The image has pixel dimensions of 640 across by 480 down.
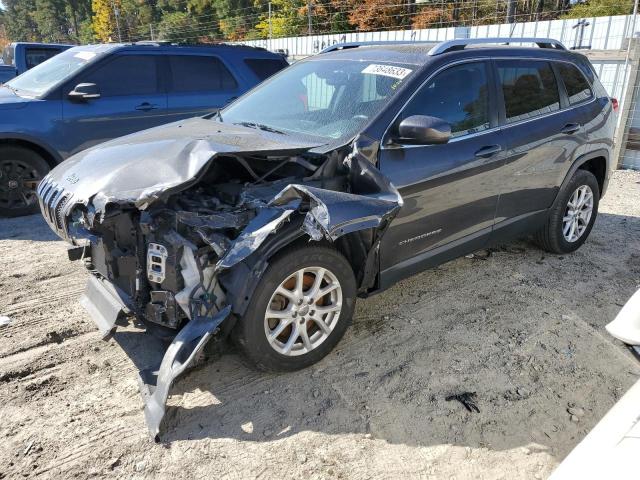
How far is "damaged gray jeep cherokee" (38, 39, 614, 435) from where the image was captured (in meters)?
2.73

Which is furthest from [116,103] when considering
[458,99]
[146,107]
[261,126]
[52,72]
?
[458,99]

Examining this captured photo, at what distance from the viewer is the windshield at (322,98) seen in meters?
3.39

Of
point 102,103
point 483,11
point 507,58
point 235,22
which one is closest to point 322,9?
point 483,11

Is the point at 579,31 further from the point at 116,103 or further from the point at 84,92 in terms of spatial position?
the point at 84,92

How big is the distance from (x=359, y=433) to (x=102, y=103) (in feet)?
17.2

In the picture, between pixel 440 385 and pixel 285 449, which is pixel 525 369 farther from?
pixel 285 449

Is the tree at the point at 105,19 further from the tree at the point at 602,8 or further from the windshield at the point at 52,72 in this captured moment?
the windshield at the point at 52,72

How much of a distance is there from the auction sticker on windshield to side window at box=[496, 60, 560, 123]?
0.95m

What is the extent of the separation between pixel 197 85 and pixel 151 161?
14.0ft

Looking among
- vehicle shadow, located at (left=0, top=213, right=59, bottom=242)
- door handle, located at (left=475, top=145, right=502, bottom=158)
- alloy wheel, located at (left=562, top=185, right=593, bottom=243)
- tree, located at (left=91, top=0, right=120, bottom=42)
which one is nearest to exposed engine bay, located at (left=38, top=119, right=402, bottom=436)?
door handle, located at (left=475, top=145, right=502, bottom=158)

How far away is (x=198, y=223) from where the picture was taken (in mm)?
2742

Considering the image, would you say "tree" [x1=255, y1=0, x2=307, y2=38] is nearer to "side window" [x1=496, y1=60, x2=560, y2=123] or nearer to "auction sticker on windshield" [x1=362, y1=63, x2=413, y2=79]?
"side window" [x1=496, y1=60, x2=560, y2=123]

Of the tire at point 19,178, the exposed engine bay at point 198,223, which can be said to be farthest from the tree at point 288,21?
the exposed engine bay at point 198,223

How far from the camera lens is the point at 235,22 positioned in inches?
1532
